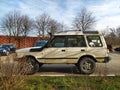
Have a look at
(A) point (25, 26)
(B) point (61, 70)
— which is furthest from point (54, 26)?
(B) point (61, 70)

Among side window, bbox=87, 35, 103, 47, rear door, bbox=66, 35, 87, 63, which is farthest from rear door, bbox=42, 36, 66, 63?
side window, bbox=87, 35, 103, 47

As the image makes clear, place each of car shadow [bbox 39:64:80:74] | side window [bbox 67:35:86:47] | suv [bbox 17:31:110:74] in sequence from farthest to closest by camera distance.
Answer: car shadow [bbox 39:64:80:74], side window [bbox 67:35:86:47], suv [bbox 17:31:110:74]

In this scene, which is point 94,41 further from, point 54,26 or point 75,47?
point 54,26

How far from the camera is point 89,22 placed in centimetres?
5303

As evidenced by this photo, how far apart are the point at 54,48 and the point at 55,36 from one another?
2.06 feet

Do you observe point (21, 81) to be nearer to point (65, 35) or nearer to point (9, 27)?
point (65, 35)

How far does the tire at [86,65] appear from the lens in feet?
36.4

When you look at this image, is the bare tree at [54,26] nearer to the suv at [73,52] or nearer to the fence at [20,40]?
the fence at [20,40]

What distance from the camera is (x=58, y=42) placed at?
Answer: 442 inches

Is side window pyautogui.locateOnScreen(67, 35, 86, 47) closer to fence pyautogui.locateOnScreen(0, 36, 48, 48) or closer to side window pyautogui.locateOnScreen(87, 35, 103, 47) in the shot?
side window pyautogui.locateOnScreen(87, 35, 103, 47)

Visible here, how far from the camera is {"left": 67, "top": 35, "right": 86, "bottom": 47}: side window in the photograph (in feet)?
36.7

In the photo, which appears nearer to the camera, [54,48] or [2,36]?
[54,48]

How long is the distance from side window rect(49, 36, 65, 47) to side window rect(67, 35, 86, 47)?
11.7 inches

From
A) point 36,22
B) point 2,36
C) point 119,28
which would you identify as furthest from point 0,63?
point 119,28
